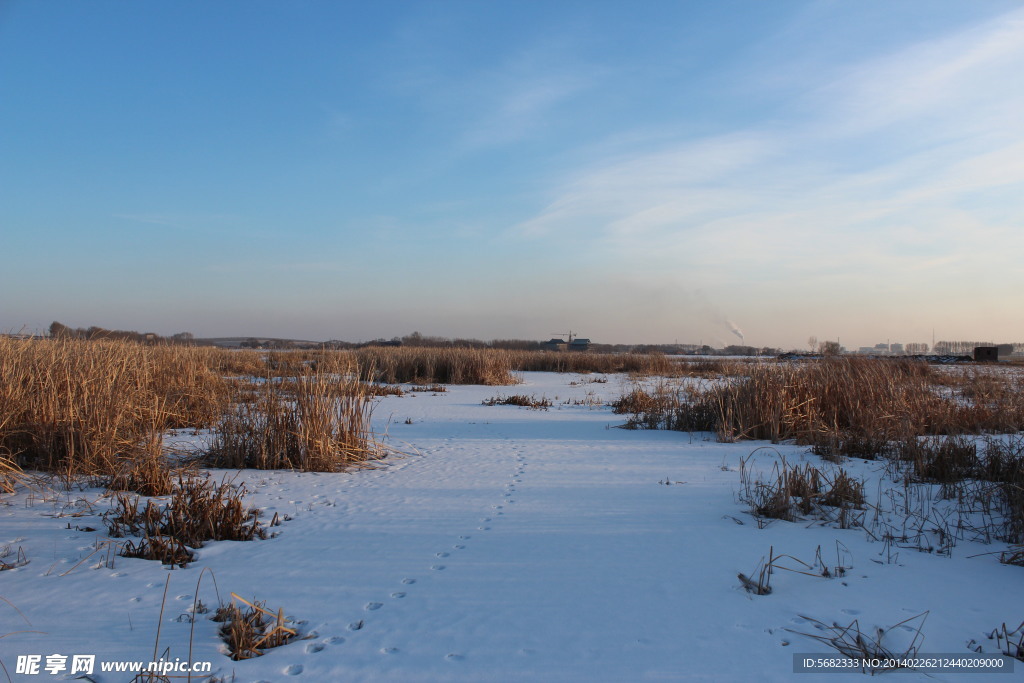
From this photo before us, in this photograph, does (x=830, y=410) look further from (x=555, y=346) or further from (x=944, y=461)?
(x=555, y=346)

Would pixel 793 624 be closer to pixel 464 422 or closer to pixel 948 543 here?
pixel 948 543

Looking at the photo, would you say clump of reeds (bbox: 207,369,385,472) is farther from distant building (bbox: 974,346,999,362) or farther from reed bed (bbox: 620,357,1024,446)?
distant building (bbox: 974,346,999,362)

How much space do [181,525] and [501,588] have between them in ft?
7.38

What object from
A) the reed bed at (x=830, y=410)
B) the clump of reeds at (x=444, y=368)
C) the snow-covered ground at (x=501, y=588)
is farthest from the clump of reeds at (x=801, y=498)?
the clump of reeds at (x=444, y=368)

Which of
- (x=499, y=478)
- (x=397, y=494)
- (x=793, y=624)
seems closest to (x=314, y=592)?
(x=397, y=494)

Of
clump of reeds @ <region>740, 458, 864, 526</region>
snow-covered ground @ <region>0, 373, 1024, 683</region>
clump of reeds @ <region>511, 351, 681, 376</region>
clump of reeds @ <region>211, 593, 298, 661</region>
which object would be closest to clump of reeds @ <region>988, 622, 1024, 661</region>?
snow-covered ground @ <region>0, 373, 1024, 683</region>

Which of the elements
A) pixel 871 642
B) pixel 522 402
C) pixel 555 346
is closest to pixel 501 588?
pixel 871 642

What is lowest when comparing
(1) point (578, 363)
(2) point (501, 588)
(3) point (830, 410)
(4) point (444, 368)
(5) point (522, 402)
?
(2) point (501, 588)

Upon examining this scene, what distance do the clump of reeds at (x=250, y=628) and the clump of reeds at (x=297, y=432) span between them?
3541 millimetres

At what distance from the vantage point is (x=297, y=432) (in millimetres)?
6352

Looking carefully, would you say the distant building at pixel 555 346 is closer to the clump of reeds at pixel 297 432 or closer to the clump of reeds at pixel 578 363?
the clump of reeds at pixel 578 363

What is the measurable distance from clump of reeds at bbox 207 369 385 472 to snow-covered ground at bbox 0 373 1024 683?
931 mm

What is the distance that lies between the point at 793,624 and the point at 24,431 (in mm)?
6613

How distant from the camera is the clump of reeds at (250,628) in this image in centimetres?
243
